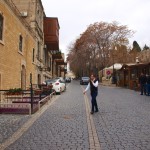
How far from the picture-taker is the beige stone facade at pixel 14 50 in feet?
54.4

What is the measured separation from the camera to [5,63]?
17.0 m

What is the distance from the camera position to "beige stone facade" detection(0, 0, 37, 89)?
16.6 metres

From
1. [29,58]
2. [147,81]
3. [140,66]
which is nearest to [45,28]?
[29,58]

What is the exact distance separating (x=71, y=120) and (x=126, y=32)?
157 ft

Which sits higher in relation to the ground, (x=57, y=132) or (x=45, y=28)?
(x=45, y=28)

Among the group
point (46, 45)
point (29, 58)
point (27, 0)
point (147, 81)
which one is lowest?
point (147, 81)

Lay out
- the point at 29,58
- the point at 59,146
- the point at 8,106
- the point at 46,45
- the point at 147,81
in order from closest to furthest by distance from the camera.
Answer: the point at 59,146 → the point at 8,106 → the point at 147,81 → the point at 29,58 → the point at 46,45

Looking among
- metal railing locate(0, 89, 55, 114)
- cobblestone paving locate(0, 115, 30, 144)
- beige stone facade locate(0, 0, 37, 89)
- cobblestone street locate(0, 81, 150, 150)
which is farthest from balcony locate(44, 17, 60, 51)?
cobblestone street locate(0, 81, 150, 150)

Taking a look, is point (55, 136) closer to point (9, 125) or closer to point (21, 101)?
point (9, 125)

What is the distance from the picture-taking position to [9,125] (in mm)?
8859

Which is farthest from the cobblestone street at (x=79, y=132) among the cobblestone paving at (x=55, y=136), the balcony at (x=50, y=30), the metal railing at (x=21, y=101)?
the balcony at (x=50, y=30)

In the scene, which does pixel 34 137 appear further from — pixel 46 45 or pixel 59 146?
pixel 46 45

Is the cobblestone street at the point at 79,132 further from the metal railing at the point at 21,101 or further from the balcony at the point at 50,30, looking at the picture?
the balcony at the point at 50,30

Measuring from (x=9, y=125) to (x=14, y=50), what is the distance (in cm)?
1101
